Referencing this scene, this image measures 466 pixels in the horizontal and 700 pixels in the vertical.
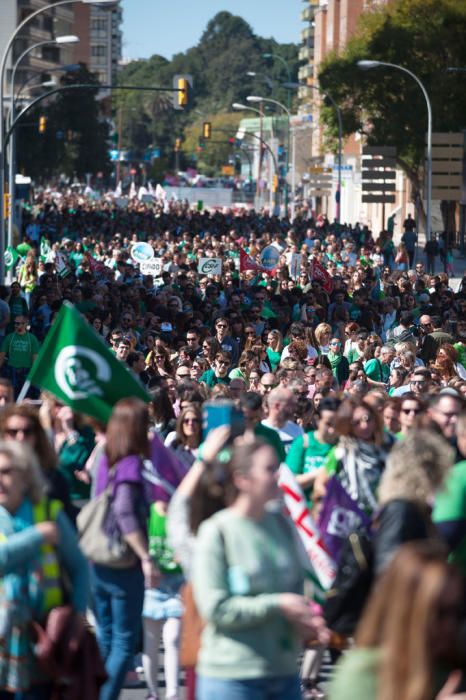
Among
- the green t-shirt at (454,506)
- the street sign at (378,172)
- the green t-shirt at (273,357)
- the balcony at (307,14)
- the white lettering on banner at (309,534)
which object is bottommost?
the green t-shirt at (273,357)

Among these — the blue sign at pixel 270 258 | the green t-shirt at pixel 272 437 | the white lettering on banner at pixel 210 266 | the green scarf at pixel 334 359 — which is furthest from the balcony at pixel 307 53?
the green t-shirt at pixel 272 437

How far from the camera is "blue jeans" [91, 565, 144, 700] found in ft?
24.3

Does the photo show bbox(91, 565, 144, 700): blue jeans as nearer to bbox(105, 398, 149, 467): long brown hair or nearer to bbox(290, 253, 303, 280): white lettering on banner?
bbox(105, 398, 149, 467): long brown hair

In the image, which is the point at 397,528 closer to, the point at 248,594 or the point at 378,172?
the point at 248,594

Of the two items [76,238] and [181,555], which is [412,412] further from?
[76,238]

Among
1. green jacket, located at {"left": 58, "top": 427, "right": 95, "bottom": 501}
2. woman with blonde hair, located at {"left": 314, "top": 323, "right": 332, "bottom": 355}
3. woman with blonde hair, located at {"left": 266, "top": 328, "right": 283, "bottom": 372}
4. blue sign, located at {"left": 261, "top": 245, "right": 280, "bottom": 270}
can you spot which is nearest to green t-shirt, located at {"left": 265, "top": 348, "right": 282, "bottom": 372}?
woman with blonde hair, located at {"left": 266, "top": 328, "right": 283, "bottom": 372}

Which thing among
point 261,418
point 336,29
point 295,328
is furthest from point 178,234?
point 336,29

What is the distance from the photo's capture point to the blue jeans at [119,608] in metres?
7.40

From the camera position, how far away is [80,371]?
8219 mm

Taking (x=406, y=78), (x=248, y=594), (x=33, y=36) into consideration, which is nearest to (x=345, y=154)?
(x=33, y=36)

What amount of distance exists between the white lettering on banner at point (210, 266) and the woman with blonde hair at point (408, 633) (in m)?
24.0

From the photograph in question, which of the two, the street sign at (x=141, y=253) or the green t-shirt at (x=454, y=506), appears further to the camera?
the street sign at (x=141, y=253)

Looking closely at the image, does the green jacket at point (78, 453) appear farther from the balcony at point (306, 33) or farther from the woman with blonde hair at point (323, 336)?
the balcony at point (306, 33)

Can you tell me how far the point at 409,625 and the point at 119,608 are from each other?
338 centimetres
